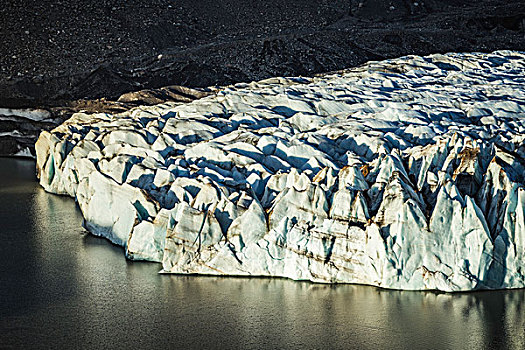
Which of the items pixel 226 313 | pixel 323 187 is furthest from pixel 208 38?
pixel 226 313

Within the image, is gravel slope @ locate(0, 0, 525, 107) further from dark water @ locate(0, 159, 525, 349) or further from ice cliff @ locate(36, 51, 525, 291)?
dark water @ locate(0, 159, 525, 349)

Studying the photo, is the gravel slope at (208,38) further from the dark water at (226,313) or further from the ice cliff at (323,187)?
the dark water at (226,313)

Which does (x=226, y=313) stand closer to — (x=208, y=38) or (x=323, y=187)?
(x=323, y=187)

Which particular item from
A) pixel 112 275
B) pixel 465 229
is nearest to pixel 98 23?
pixel 112 275

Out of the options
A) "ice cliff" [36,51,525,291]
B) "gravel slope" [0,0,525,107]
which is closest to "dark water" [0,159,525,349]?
"ice cliff" [36,51,525,291]

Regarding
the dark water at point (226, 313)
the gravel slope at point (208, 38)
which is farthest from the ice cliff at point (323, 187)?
the gravel slope at point (208, 38)

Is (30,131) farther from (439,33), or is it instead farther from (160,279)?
(439,33)
